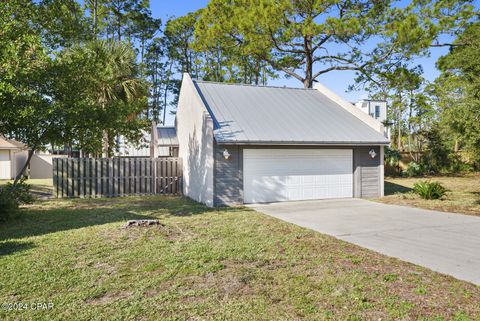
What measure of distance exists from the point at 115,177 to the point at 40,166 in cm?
1394

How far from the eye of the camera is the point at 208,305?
12.4 feet

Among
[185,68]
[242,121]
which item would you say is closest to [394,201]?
[242,121]

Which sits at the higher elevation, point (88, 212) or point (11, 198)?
point (11, 198)

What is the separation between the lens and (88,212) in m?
9.85

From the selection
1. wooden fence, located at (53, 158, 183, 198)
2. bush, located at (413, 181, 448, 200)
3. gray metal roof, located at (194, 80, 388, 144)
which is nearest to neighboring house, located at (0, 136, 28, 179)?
wooden fence, located at (53, 158, 183, 198)

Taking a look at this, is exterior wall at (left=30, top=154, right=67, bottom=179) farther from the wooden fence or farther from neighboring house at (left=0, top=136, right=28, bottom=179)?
the wooden fence

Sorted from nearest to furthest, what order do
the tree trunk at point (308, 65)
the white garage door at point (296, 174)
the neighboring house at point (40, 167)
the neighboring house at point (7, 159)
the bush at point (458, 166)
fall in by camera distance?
the white garage door at point (296, 174)
the tree trunk at point (308, 65)
the neighboring house at point (7, 159)
the bush at point (458, 166)
the neighboring house at point (40, 167)

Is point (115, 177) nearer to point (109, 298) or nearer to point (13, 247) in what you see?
point (13, 247)

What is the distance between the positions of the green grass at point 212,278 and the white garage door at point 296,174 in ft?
14.5

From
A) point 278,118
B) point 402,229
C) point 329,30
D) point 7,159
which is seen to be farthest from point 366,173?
point 7,159

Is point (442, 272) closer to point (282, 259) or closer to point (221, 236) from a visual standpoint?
point (282, 259)

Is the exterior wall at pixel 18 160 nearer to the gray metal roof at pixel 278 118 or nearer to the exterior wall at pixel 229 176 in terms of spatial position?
the gray metal roof at pixel 278 118

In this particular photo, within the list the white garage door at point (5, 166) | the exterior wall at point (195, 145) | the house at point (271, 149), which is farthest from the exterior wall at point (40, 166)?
the house at point (271, 149)

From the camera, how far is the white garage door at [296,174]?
11.8 metres
